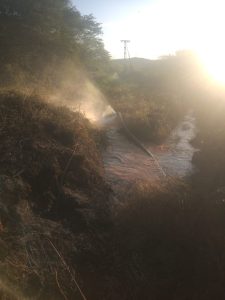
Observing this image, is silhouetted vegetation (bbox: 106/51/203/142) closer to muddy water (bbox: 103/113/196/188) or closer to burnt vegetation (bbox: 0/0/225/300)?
muddy water (bbox: 103/113/196/188)

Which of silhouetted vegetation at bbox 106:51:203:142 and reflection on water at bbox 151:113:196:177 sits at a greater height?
silhouetted vegetation at bbox 106:51:203:142

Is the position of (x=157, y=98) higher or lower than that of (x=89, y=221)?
higher

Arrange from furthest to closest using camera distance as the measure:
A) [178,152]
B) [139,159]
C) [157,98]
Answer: [157,98] → [178,152] → [139,159]

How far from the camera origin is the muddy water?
11.9 meters

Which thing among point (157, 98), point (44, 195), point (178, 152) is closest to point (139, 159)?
point (178, 152)

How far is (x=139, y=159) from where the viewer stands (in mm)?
14203

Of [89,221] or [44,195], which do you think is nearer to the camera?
[89,221]

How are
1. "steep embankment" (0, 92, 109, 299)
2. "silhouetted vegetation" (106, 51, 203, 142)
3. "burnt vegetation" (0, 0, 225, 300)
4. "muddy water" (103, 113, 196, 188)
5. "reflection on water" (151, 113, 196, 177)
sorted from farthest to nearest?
"silhouetted vegetation" (106, 51, 203, 142) < "reflection on water" (151, 113, 196, 177) < "muddy water" (103, 113, 196, 188) < "burnt vegetation" (0, 0, 225, 300) < "steep embankment" (0, 92, 109, 299)

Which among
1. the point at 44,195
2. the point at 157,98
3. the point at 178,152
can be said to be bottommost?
the point at 178,152

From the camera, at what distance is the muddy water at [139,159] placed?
1191 cm

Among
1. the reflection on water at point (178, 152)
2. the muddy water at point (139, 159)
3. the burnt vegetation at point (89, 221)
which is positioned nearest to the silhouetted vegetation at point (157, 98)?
the reflection on water at point (178, 152)

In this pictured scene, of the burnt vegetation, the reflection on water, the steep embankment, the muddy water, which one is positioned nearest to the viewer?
the steep embankment

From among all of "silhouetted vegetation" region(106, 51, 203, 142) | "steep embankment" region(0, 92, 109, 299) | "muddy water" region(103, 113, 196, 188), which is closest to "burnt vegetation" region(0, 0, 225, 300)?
"steep embankment" region(0, 92, 109, 299)

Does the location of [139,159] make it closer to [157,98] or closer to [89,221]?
[89,221]
